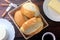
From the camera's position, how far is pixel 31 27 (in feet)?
2.58

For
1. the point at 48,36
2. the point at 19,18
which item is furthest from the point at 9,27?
the point at 48,36

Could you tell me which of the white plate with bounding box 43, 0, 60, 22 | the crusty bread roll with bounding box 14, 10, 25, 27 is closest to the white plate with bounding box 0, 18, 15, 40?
the crusty bread roll with bounding box 14, 10, 25, 27

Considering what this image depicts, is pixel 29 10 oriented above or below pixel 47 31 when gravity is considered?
above

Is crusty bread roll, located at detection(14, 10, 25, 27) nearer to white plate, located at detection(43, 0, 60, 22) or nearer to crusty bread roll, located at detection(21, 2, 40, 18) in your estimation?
crusty bread roll, located at detection(21, 2, 40, 18)

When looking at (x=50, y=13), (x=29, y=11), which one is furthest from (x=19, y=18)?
(x=50, y=13)

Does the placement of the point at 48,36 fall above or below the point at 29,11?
below

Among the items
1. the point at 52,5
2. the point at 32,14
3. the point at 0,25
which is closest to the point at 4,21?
the point at 0,25

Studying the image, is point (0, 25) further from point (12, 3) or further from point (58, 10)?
point (58, 10)

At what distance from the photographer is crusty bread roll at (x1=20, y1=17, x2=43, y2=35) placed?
2.56 feet

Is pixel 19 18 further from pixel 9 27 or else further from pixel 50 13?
pixel 50 13

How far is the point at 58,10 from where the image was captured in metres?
0.87

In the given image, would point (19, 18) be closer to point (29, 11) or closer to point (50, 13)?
point (29, 11)

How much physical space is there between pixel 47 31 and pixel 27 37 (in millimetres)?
102

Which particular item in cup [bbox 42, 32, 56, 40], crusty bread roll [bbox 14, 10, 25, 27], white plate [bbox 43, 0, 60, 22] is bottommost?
cup [bbox 42, 32, 56, 40]
